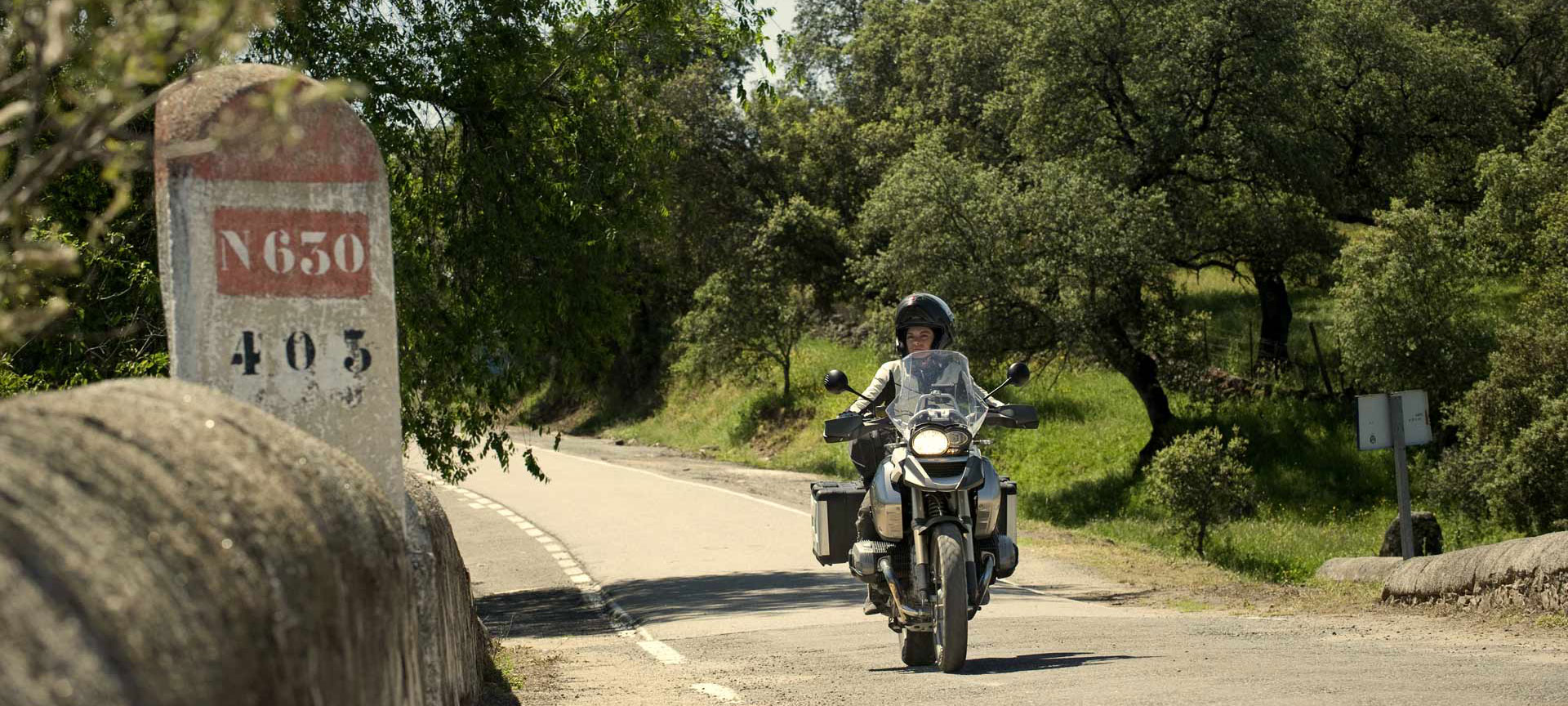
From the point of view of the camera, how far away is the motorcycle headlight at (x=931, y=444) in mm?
8727

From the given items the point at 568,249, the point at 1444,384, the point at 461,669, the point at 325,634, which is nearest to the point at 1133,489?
the point at 1444,384

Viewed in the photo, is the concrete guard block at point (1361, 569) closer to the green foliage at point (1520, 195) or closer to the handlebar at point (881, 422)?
the handlebar at point (881, 422)

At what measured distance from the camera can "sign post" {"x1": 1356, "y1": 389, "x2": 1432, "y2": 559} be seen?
14.9 meters

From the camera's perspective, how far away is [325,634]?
316 centimetres

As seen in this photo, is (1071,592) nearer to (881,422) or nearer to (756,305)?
(881,422)

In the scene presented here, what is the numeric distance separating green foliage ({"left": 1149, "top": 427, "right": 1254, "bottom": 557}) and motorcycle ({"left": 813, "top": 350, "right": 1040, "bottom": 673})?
1252 centimetres

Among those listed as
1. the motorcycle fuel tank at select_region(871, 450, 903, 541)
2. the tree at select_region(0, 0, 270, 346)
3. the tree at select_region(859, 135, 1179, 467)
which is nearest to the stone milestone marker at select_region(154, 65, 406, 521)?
the tree at select_region(0, 0, 270, 346)

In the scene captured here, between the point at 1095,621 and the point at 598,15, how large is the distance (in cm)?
823

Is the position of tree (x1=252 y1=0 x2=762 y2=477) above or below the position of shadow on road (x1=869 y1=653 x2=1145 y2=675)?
above

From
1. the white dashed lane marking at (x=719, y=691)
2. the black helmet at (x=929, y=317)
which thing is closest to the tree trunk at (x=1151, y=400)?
the black helmet at (x=929, y=317)

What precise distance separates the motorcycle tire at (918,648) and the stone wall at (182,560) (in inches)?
229

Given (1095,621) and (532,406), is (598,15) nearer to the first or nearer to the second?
Answer: (1095,621)

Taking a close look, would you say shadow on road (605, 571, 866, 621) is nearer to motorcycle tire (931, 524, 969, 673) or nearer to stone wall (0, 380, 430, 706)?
motorcycle tire (931, 524, 969, 673)

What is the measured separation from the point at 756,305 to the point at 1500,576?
30.7 metres
